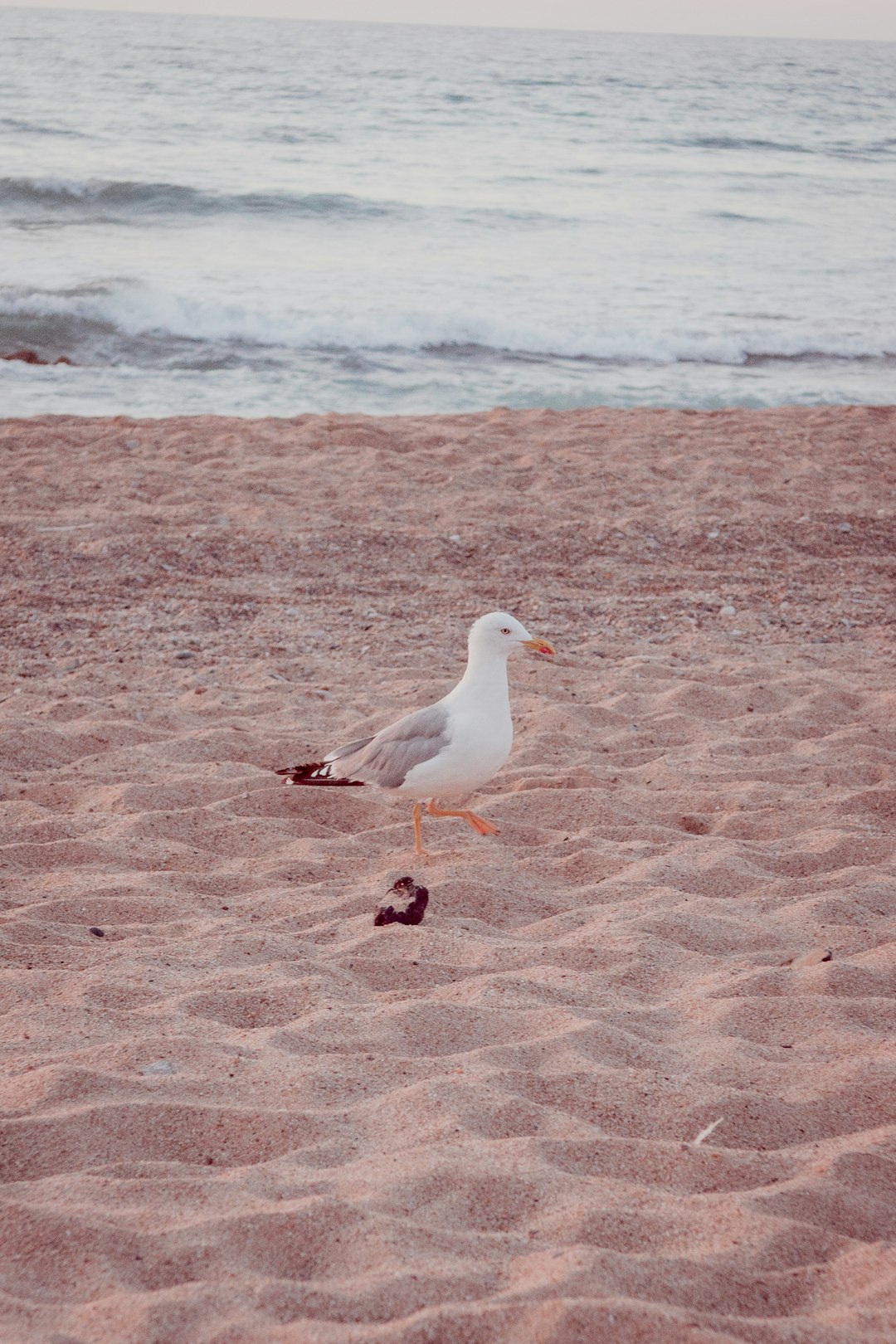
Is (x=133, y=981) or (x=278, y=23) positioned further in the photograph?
(x=278, y=23)

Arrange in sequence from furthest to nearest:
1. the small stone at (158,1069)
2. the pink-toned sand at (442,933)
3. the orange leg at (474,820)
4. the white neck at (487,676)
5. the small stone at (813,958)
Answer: the orange leg at (474,820) → the white neck at (487,676) → the small stone at (813,958) → the small stone at (158,1069) → the pink-toned sand at (442,933)

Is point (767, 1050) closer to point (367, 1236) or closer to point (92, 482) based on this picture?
point (367, 1236)

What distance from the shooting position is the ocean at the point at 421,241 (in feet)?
37.8

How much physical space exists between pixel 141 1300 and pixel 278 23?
239 feet

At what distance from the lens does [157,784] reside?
3926 mm

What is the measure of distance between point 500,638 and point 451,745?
0.39 m

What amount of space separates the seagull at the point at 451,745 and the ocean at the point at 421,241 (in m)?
6.57

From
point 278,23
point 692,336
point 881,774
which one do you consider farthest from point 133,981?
point 278,23

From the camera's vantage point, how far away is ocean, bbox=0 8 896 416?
11508mm

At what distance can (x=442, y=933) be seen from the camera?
10.2ft

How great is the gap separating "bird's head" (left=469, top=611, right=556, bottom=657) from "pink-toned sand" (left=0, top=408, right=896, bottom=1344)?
59 cm

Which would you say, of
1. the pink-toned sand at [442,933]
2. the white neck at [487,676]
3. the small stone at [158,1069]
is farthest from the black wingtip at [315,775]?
the small stone at [158,1069]

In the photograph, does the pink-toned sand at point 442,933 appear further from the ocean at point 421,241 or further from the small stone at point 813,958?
the ocean at point 421,241

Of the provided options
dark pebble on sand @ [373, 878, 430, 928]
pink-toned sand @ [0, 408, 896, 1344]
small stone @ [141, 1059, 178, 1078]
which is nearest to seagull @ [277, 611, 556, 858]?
pink-toned sand @ [0, 408, 896, 1344]
